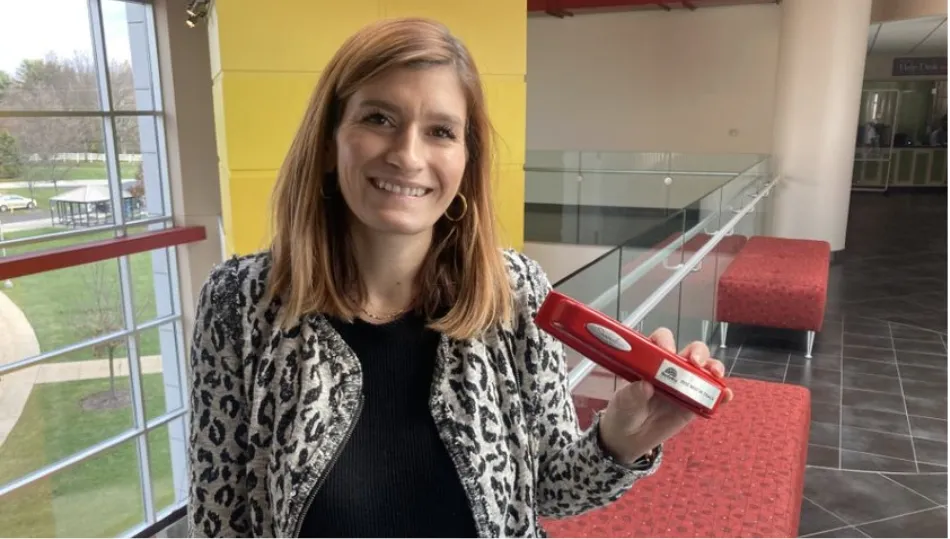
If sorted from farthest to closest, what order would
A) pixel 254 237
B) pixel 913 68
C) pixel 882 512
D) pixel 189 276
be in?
pixel 913 68
pixel 189 276
pixel 254 237
pixel 882 512

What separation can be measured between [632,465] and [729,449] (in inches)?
83.3

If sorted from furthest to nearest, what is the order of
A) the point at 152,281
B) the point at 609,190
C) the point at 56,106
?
the point at 609,190, the point at 152,281, the point at 56,106

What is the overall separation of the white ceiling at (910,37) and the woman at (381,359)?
12451 mm

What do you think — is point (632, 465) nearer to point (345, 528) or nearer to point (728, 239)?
point (345, 528)

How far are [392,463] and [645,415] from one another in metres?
0.39

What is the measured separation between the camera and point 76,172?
37.7ft

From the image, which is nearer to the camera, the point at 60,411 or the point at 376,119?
the point at 376,119

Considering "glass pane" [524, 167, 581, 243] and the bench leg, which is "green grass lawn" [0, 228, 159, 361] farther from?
the bench leg

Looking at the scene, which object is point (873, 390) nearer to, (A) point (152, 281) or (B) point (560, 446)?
(B) point (560, 446)

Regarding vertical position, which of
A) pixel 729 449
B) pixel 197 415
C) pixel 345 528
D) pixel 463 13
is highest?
pixel 463 13

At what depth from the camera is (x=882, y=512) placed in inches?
160

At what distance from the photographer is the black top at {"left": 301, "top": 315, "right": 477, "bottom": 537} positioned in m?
1.11

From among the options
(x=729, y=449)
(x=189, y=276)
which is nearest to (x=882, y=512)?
(x=729, y=449)

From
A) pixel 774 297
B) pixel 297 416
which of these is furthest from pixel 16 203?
pixel 297 416
